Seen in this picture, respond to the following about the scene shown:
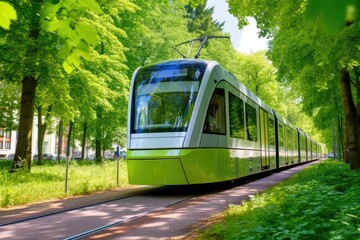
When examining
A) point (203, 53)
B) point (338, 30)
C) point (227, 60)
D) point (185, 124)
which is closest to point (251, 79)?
point (227, 60)

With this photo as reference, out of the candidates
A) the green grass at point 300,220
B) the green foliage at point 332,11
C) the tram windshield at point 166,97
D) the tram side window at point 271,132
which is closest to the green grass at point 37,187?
the tram windshield at point 166,97

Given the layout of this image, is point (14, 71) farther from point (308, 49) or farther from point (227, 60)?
point (227, 60)

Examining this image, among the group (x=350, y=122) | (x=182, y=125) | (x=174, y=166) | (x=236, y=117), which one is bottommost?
(x=174, y=166)

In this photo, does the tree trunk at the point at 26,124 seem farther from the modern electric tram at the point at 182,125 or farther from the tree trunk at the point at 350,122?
the tree trunk at the point at 350,122

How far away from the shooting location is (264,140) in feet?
56.6

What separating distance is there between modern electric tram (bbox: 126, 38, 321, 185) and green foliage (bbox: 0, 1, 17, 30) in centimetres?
811

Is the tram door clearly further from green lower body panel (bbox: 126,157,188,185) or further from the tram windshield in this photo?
green lower body panel (bbox: 126,157,188,185)

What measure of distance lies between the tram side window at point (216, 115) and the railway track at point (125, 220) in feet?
6.56

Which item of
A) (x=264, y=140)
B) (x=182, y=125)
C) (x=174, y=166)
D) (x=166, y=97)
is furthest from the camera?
(x=264, y=140)

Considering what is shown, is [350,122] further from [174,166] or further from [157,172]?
[157,172]

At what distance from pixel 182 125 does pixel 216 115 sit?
4.13ft

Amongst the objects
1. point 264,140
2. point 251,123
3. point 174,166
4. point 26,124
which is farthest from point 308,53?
point 26,124

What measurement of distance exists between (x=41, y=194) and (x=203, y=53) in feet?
85.5

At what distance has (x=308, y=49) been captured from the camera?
17203 millimetres
